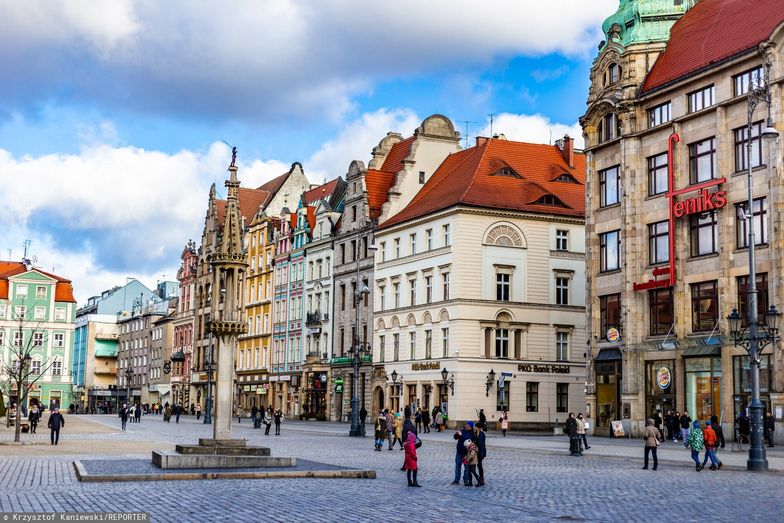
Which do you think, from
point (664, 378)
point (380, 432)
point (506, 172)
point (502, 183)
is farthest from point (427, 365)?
point (380, 432)

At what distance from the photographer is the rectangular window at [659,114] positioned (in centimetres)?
5288

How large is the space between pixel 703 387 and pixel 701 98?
13611 millimetres

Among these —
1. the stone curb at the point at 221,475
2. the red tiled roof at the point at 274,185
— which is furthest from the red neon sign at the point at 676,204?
the red tiled roof at the point at 274,185

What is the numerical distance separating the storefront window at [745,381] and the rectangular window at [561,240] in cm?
2529

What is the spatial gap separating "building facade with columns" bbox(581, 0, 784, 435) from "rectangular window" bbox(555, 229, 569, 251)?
1386 centimetres

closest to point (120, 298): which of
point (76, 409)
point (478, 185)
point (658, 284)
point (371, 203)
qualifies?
point (76, 409)

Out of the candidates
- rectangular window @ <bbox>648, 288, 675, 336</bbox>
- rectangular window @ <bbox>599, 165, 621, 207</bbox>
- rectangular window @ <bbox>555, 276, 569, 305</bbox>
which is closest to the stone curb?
rectangular window @ <bbox>648, 288, 675, 336</bbox>

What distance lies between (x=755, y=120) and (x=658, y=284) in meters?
9.47

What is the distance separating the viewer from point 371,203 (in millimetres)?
81688

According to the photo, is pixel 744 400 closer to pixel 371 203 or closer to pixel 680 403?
pixel 680 403

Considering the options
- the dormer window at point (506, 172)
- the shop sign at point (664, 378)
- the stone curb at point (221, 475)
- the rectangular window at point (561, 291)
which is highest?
the dormer window at point (506, 172)

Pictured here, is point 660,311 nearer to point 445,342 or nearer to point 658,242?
point 658,242

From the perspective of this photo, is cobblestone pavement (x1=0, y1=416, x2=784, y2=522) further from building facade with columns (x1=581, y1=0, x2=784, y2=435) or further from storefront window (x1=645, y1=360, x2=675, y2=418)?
storefront window (x1=645, y1=360, x2=675, y2=418)

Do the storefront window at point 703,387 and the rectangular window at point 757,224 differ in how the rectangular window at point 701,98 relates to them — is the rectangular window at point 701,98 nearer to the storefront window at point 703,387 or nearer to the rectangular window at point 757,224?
the rectangular window at point 757,224
